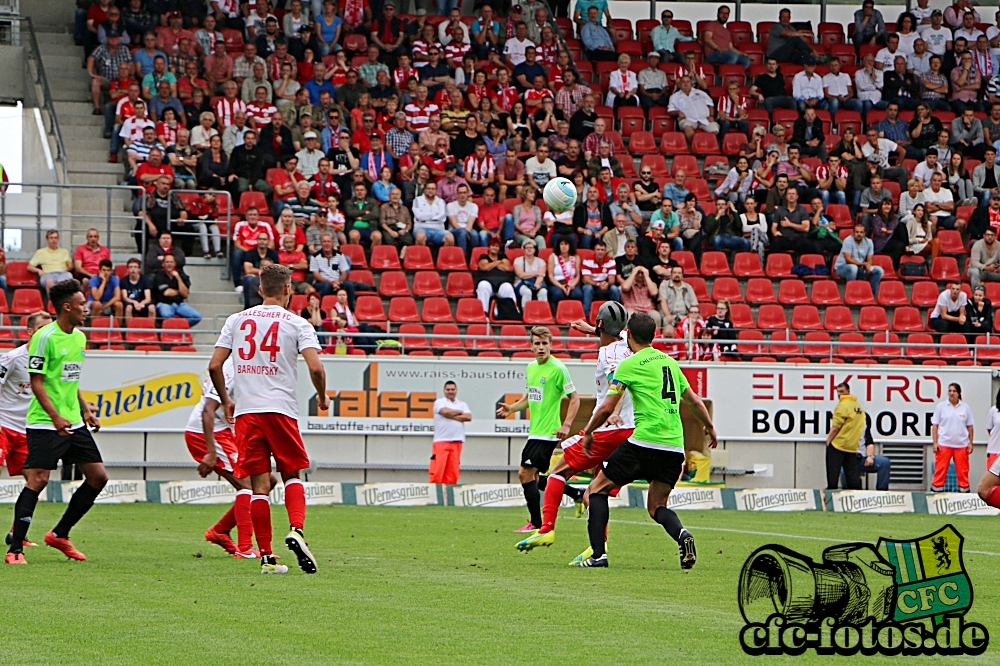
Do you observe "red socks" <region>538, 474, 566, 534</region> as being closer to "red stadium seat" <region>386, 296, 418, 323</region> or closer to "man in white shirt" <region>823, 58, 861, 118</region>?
"red stadium seat" <region>386, 296, 418, 323</region>

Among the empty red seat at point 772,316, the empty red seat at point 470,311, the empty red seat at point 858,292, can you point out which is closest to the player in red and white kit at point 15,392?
the empty red seat at point 470,311

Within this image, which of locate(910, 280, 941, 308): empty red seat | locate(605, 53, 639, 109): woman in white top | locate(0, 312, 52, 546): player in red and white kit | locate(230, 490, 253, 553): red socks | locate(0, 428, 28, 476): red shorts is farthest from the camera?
locate(605, 53, 639, 109): woman in white top

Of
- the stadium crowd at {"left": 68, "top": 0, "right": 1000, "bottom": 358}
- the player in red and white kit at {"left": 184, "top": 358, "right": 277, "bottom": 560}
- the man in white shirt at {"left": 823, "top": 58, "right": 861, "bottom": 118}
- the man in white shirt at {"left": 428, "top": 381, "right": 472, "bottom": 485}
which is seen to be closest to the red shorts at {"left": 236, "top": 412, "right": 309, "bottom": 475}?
the player in red and white kit at {"left": 184, "top": 358, "right": 277, "bottom": 560}

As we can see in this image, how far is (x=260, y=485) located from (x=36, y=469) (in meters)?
2.34

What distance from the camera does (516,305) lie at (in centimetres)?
2469

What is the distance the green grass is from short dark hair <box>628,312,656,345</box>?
5.95 feet

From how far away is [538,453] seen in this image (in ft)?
50.3

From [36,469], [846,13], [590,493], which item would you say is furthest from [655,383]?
[846,13]

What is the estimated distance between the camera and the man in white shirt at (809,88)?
31.2m

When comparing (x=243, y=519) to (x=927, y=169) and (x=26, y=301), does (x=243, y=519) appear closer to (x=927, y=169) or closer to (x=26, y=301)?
(x=26, y=301)

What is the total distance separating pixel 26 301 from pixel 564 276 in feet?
29.7

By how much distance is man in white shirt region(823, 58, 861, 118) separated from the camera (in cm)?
3117

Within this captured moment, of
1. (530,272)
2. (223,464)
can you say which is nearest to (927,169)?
(530,272)

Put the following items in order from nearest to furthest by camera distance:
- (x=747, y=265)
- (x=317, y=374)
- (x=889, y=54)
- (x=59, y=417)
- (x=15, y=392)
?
(x=317, y=374) → (x=59, y=417) → (x=15, y=392) → (x=747, y=265) → (x=889, y=54)
